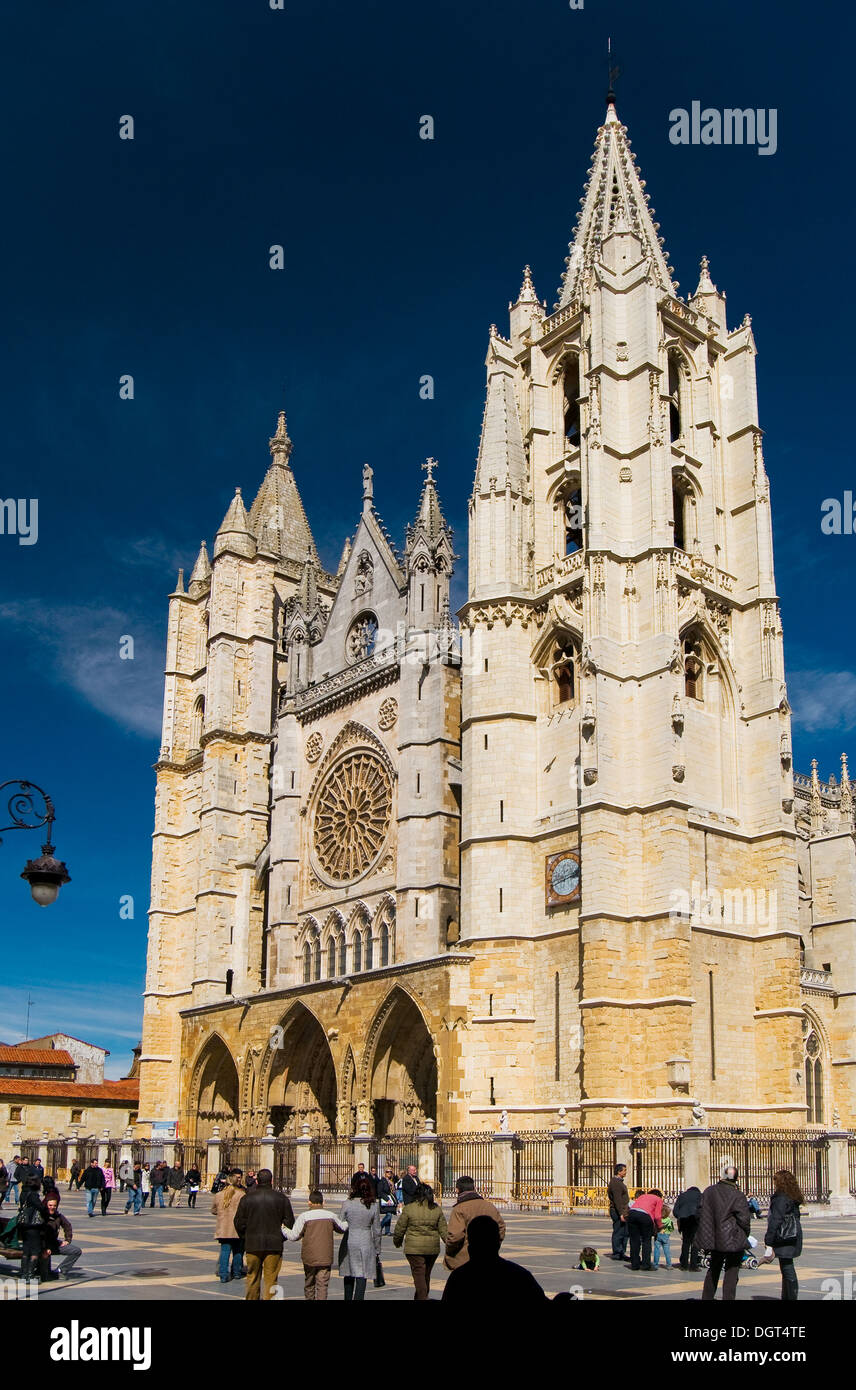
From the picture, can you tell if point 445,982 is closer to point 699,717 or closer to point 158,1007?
point 699,717

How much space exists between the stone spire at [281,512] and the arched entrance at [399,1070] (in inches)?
842

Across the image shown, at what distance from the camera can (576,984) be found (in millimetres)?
28703

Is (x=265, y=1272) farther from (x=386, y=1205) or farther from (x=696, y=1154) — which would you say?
(x=696, y=1154)

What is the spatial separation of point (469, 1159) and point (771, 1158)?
18.9 ft

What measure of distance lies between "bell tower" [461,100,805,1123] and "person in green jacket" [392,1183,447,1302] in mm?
17262

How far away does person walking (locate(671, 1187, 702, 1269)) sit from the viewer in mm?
14070

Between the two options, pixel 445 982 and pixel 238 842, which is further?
pixel 238 842

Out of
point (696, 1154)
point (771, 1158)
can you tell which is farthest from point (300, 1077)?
point (696, 1154)

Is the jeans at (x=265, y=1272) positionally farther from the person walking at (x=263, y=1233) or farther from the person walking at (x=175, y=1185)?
the person walking at (x=175, y=1185)

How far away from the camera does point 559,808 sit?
30.5 meters

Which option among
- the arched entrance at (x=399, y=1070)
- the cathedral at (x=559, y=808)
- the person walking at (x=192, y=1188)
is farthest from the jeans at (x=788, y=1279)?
the arched entrance at (x=399, y=1070)

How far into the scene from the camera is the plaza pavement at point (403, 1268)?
1185 centimetres
